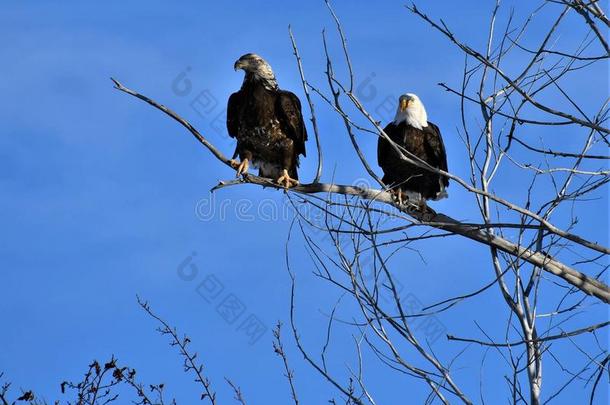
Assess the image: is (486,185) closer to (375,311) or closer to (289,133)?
(375,311)

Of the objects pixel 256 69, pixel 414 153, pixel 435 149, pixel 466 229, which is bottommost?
pixel 466 229

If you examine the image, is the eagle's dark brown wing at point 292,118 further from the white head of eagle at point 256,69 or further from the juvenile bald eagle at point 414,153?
the juvenile bald eagle at point 414,153

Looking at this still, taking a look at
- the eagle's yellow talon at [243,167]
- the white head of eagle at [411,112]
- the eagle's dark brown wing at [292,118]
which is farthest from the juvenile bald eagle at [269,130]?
the white head of eagle at [411,112]

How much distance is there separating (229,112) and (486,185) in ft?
8.92

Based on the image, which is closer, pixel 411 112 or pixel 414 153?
pixel 414 153

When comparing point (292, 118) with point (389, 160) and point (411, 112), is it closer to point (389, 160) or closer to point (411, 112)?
point (389, 160)

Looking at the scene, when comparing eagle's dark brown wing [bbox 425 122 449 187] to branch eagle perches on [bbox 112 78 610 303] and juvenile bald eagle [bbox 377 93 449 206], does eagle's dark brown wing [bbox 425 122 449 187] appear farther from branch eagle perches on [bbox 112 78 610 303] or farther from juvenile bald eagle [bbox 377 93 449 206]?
branch eagle perches on [bbox 112 78 610 303]

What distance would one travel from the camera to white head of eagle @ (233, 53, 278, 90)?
22.8ft

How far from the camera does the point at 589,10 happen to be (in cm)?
355

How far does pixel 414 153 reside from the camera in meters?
6.90

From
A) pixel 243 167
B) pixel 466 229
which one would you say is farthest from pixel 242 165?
pixel 466 229

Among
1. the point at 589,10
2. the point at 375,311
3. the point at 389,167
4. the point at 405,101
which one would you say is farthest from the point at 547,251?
the point at 405,101

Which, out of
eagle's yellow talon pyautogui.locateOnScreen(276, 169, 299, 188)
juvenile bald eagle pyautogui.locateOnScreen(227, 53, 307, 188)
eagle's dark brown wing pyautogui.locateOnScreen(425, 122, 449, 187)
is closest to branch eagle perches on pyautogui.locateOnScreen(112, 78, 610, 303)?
eagle's yellow talon pyautogui.locateOnScreen(276, 169, 299, 188)

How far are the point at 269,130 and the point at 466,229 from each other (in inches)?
90.4
